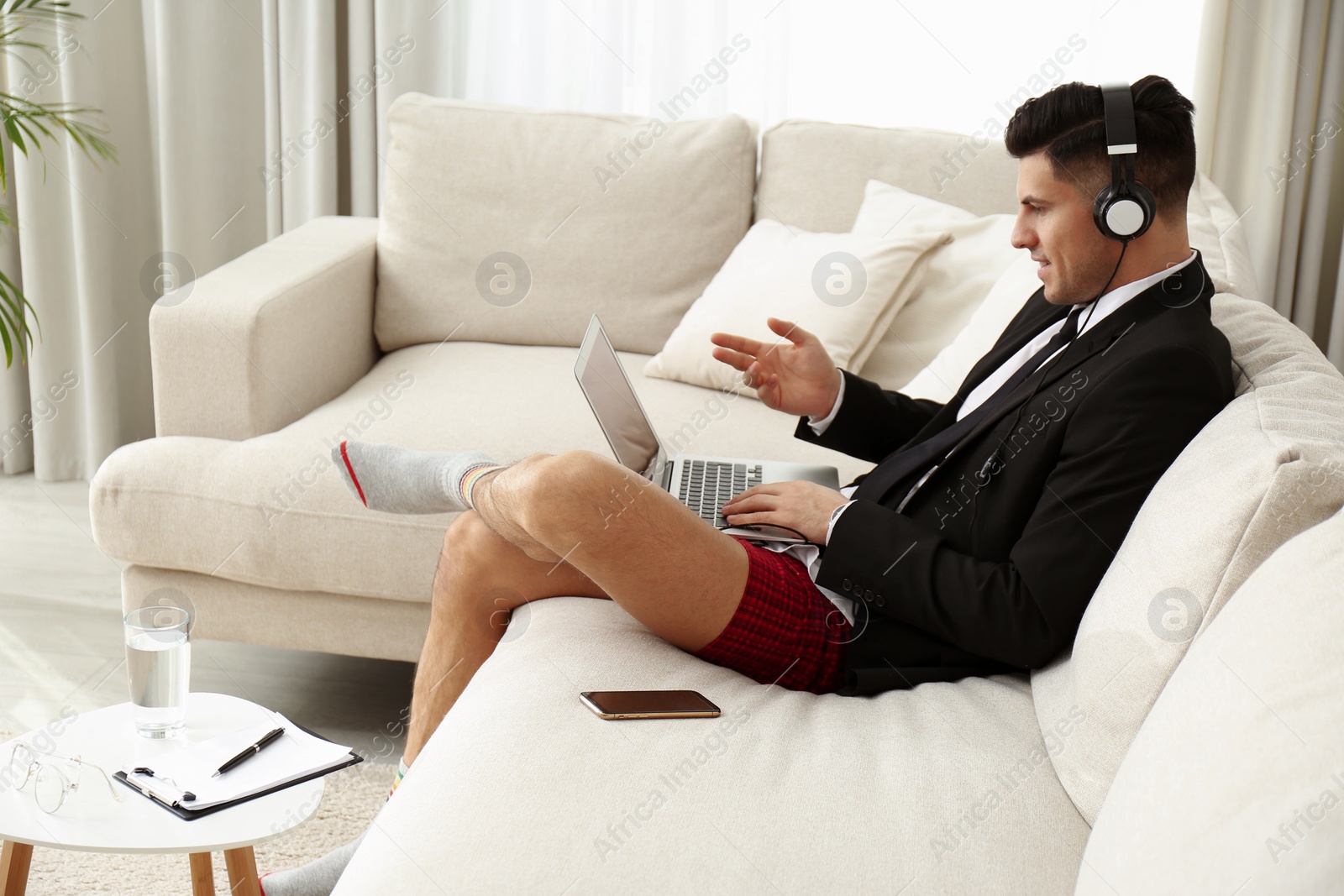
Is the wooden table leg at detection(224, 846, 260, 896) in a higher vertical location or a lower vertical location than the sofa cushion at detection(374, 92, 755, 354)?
lower

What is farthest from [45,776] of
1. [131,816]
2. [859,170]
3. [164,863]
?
[859,170]

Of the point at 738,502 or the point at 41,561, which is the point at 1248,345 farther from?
the point at 41,561

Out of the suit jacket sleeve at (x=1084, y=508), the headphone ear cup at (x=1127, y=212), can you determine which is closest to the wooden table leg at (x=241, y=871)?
the suit jacket sleeve at (x=1084, y=508)

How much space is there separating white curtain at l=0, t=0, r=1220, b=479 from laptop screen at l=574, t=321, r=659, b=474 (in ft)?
4.51

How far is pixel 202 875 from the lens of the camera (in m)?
1.21

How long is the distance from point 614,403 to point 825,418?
0.32 metres

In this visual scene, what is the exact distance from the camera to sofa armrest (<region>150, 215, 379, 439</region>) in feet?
6.48

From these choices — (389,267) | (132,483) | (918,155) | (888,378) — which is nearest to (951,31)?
(918,155)

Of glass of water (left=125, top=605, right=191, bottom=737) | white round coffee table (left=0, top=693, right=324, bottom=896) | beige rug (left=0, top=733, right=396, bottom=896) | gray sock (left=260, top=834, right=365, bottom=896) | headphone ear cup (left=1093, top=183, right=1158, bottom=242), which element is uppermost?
headphone ear cup (left=1093, top=183, right=1158, bottom=242)

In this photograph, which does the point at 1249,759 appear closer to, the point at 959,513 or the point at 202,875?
the point at 959,513

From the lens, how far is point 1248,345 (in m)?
1.33

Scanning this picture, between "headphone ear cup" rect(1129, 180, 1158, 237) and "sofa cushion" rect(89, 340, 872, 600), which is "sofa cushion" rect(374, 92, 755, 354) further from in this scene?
"headphone ear cup" rect(1129, 180, 1158, 237)

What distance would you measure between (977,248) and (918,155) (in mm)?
290

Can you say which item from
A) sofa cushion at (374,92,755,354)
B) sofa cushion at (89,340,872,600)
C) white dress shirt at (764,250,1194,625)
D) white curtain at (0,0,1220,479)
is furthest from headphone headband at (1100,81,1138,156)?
white curtain at (0,0,1220,479)
